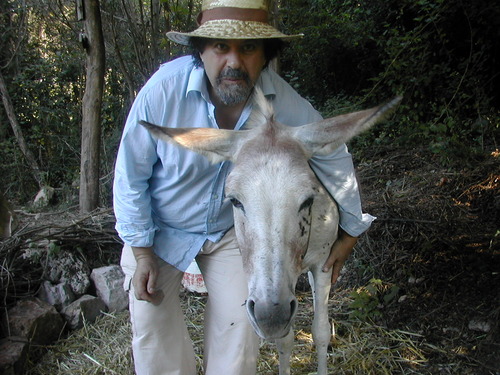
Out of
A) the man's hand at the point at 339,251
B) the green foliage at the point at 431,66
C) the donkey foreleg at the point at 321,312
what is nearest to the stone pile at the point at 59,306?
the donkey foreleg at the point at 321,312

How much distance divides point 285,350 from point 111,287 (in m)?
2.12

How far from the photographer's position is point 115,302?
4.57m

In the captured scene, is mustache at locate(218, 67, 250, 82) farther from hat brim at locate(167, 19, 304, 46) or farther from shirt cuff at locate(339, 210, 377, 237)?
shirt cuff at locate(339, 210, 377, 237)

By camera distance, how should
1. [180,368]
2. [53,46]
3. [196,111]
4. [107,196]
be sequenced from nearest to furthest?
[196,111], [180,368], [107,196], [53,46]

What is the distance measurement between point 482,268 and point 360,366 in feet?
4.89

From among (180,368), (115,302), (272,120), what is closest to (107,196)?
(115,302)

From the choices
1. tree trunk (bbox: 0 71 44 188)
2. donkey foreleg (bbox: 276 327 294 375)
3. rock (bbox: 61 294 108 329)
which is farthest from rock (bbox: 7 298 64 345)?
tree trunk (bbox: 0 71 44 188)

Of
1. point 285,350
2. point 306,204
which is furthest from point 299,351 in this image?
point 306,204

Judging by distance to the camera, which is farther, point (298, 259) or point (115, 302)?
point (115, 302)

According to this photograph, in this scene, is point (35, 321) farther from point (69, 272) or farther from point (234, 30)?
point (234, 30)

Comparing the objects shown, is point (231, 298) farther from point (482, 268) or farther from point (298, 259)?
point (482, 268)

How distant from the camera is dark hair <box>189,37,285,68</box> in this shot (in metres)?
2.75

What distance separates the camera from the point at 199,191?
277cm

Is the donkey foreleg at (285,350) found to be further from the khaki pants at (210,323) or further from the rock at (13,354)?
the rock at (13,354)
